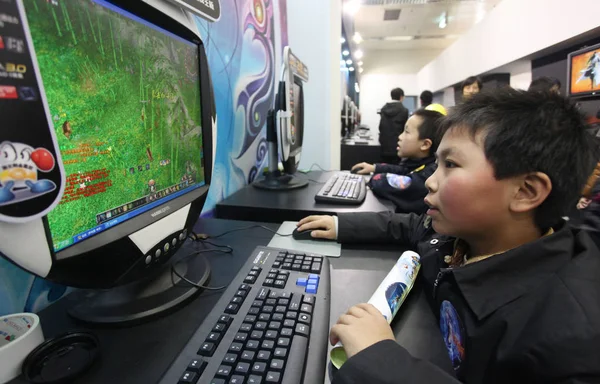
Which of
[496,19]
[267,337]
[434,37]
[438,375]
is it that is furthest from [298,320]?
[434,37]

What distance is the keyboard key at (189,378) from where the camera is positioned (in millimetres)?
341

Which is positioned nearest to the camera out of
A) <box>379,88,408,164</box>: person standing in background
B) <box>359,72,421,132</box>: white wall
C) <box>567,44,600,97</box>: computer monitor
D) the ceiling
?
<box>567,44,600,97</box>: computer monitor

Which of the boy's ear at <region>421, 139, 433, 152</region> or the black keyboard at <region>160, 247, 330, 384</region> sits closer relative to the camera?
the black keyboard at <region>160, 247, 330, 384</region>

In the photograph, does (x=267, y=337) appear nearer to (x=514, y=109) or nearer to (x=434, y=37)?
(x=514, y=109)

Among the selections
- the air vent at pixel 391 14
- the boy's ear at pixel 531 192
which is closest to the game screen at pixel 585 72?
the boy's ear at pixel 531 192

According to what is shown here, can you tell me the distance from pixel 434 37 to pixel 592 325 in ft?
28.2

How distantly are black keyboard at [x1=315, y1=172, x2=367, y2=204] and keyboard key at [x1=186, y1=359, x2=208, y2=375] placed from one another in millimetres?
792

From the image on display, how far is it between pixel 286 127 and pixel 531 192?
84cm

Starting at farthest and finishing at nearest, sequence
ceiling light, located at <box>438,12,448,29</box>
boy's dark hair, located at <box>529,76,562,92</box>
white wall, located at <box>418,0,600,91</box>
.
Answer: ceiling light, located at <box>438,12,448,29</box> < white wall, located at <box>418,0,600,91</box> < boy's dark hair, located at <box>529,76,562,92</box>

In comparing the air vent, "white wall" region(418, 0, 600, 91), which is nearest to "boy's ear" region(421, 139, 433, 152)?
"white wall" region(418, 0, 600, 91)

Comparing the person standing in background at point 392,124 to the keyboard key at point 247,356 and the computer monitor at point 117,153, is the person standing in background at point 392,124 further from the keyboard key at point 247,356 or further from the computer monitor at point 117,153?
the keyboard key at point 247,356

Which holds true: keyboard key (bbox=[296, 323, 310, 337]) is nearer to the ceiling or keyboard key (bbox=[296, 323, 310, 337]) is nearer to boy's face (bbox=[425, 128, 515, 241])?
boy's face (bbox=[425, 128, 515, 241])

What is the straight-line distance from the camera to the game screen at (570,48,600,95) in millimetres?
2441

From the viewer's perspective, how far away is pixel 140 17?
1.62 feet
